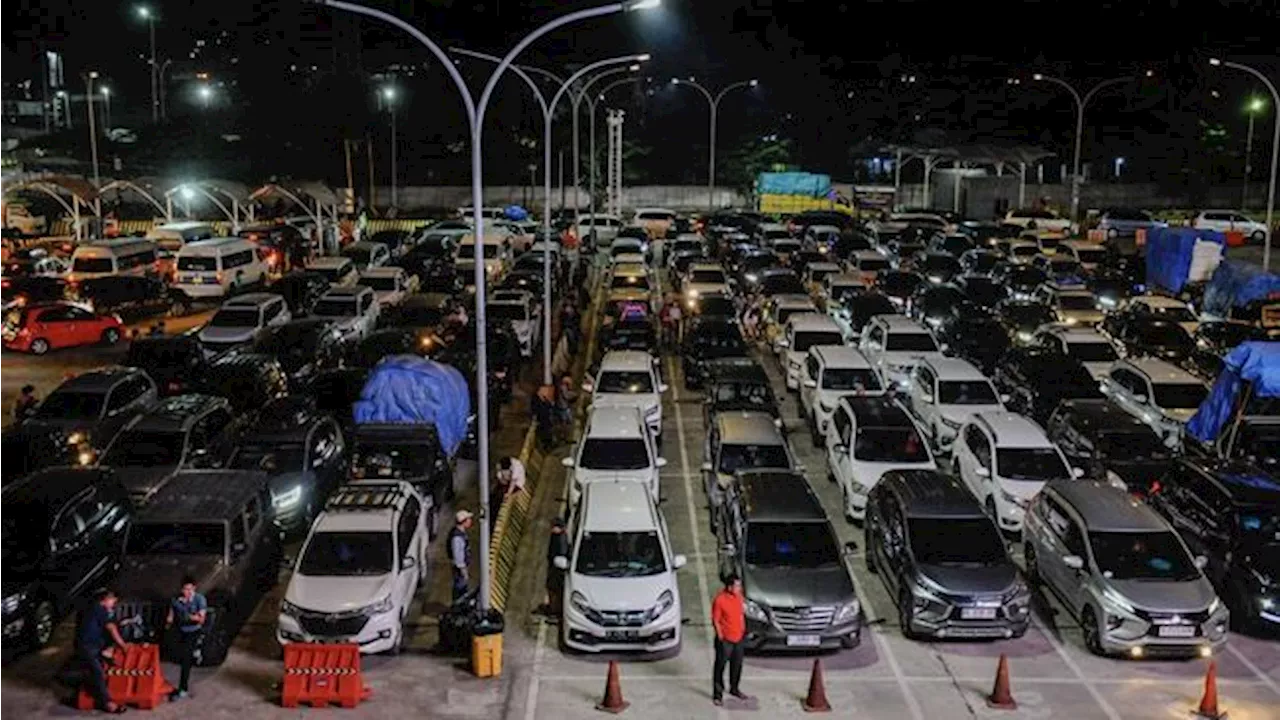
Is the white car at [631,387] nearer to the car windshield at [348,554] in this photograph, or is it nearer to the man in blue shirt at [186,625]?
the car windshield at [348,554]

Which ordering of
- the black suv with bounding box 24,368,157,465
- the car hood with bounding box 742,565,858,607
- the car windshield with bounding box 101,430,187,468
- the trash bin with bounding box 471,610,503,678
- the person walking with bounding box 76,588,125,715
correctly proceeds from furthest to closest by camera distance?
the black suv with bounding box 24,368,157,465 < the car windshield with bounding box 101,430,187,468 < the car hood with bounding box 742,565,858,607 < the trash bin with bounding box 471,610,503,678 < the person walking with bounding box 76,588,125,715

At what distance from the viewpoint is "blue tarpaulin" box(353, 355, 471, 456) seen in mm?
23547

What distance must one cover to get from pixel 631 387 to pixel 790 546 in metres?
9.45

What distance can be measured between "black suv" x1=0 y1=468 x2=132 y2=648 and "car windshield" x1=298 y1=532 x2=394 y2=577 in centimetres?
321

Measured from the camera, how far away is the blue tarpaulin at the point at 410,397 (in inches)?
927

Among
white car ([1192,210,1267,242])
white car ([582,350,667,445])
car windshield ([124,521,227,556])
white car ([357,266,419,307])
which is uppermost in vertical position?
white car ([1192,210,1267,242])

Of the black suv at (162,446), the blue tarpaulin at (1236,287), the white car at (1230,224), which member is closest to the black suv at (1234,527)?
the black suv at (162,446)

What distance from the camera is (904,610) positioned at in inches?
683

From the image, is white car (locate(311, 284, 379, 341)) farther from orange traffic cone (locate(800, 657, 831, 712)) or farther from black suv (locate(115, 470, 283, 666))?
orange traffic cone (locate(800, 657, 831, 712))

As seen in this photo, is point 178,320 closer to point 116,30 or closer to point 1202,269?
point 1202,269

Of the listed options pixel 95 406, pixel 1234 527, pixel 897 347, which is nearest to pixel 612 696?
pixel 1234 527

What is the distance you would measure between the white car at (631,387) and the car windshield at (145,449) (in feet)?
25.1

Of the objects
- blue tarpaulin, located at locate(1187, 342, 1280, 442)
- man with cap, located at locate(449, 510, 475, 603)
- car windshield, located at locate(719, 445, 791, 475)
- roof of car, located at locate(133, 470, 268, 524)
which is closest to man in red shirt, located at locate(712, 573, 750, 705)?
man with cap, located at locate(449, 510, 475, 603)

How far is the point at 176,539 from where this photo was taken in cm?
1730
